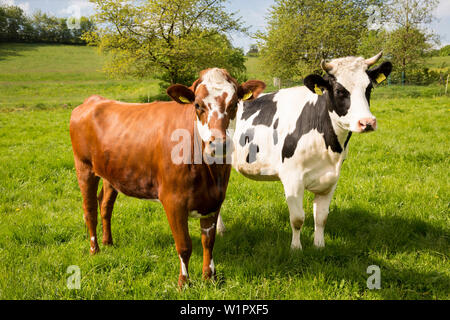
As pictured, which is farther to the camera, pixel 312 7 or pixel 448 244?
pixel 312 7

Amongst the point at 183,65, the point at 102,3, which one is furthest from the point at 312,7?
the point at 102,3

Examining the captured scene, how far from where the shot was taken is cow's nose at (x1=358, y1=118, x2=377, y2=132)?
2.54m

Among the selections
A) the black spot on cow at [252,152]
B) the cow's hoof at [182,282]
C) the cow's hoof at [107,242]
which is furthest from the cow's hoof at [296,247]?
the cow's hoof at [107,242]

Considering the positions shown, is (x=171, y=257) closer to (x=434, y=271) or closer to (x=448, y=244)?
(x=434, y=271)

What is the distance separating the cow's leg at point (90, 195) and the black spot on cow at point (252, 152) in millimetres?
1935

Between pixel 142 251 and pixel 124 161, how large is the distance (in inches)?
48.7

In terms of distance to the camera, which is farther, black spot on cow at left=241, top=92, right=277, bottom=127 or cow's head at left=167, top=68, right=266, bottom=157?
black spot on cow at left=241, top=92, right=277, bottom=127

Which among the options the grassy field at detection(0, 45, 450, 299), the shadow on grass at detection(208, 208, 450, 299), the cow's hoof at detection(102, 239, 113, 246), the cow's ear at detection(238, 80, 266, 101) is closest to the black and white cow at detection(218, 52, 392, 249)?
the shadow on grass at detection(208, 208, 450, 299)

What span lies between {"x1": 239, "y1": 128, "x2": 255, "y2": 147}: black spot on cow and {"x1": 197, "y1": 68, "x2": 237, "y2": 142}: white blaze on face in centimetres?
161

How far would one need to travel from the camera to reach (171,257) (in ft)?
11.0

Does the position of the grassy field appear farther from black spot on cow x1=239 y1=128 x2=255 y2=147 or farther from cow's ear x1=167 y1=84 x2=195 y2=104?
cow's ear x1=167 y1=84 x2=195 y2=104

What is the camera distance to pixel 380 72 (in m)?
2.98

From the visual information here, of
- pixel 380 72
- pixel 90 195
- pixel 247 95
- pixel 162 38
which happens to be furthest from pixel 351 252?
→ pixel 162 38

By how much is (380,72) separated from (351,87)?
1.68 feet
